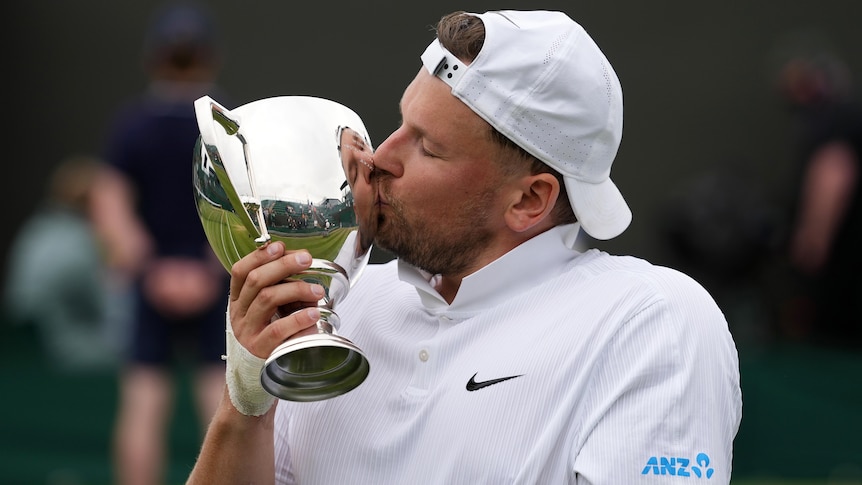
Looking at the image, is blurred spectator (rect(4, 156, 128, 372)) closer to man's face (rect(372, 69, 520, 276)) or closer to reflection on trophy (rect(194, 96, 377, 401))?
man's face (rect(372, 69, 520, 276))

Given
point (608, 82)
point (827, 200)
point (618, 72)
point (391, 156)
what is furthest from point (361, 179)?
point (618, 72)

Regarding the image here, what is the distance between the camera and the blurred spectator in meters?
8.54

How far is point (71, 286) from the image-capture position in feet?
28.5

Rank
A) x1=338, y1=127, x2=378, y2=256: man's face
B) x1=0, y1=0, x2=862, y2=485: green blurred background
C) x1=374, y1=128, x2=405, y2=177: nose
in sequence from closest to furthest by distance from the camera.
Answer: x1=338, y1=127, x2=378, y2=256: man's face, x1=374, y1=128, x2=405, y2=177: nose, x1=0, y1=0, x2=862, y2=485: green blurred background

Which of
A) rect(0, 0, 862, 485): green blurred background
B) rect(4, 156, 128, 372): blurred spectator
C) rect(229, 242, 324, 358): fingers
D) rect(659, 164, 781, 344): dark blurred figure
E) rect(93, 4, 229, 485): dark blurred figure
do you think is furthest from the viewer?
rect(0, 0, 862, 485): green blurred background

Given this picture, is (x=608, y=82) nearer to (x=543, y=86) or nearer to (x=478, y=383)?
(x=543, y=86)

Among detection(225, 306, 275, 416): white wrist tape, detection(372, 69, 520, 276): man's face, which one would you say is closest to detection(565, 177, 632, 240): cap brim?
detection(372, 69, 520, 276): man's face

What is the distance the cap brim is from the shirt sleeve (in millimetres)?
208

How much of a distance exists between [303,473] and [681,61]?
25.9 feet

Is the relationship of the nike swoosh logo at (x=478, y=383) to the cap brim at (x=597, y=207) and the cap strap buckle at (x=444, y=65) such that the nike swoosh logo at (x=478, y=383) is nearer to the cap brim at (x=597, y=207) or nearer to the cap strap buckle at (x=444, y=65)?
the cap brim at (x=597, y=207)

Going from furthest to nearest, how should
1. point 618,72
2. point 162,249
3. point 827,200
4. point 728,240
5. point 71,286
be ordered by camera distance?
point 618,72, point 71,286, point 728,240, point 827,200, point 162,249

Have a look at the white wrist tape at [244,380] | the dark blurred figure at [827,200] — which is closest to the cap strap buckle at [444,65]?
the white wrist tape at [244,380]

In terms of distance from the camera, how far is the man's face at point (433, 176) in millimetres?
2021

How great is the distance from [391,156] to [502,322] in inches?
13.3
